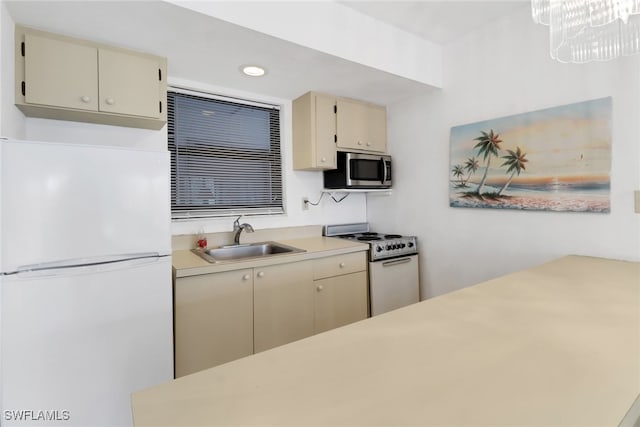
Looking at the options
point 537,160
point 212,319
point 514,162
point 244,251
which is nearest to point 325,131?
point 244,251

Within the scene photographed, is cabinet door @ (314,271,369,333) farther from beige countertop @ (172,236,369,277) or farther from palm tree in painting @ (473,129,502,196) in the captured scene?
palm tree in painting @ (473,129,502,196)

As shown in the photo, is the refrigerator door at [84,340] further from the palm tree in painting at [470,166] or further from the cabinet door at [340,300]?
the palm tree in painting at [470,166]

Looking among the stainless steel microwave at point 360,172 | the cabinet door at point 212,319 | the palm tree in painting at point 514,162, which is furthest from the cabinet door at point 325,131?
the palm tree in painting at point 514,162

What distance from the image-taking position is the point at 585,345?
2.66 ft

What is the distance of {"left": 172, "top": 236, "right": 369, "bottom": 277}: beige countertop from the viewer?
6.02 feet

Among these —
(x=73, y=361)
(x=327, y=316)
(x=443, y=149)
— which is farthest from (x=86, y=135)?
(x=443, y=149)

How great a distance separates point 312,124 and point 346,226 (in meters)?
1.08

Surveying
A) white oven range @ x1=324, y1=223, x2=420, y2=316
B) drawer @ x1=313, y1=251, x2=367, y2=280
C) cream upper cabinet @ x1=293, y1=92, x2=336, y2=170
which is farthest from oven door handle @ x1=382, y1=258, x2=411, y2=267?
cream upper cabinet @ x1=293, y1=92, x2=336, y2=170

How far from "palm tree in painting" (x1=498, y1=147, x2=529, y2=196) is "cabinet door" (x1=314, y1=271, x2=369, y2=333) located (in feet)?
4.21

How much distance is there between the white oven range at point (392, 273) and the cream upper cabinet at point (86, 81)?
185cm

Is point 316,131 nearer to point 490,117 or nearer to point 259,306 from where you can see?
point 490,117

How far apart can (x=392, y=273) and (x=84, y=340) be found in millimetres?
2096

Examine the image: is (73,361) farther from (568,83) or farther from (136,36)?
(568,83)

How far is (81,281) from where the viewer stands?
1428 mm
